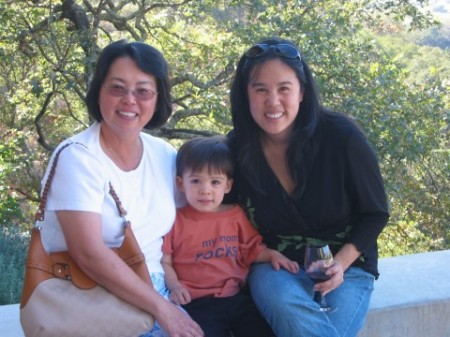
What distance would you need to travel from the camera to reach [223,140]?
292cm

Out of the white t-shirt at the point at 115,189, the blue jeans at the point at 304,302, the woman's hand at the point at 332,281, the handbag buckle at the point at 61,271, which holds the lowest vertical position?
the blue jeans at the point at 304,302

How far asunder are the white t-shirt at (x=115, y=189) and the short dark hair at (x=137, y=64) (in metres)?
0.10

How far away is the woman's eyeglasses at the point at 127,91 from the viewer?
252 centimetres

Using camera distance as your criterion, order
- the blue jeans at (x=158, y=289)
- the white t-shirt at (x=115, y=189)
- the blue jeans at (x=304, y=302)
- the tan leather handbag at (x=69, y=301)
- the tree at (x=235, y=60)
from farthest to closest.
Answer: the tree at (x=235, y=60), the blue jeans at (x=304, y=302), the blue jeans at (x=158, y=289), the white t-shirt at (x=115, y=189), the tan leather handbag at (x=69, y=301)

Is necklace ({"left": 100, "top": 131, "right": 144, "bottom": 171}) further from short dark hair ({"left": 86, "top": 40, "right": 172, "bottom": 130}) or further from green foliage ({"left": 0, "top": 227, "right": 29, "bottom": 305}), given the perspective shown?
green foliage ({"left": 0, "top": 227, "right": 29, "bottom": 305})

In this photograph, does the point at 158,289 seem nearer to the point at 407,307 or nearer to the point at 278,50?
the point at 278,50

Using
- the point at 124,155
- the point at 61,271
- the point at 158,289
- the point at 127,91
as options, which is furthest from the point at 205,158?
the point at 61,271

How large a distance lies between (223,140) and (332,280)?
74cm

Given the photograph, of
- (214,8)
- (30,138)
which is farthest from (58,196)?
(30,138)

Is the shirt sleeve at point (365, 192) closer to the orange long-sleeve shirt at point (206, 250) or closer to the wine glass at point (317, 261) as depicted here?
the wine glass at point (317, 261)

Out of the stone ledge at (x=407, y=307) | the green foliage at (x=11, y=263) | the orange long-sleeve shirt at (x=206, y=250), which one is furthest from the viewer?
the green foliage at (x=11, y=263)

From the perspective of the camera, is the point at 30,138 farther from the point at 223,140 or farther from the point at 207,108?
the point at 223,140

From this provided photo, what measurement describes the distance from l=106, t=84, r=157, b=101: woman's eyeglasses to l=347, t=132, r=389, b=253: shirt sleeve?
2.71 feet

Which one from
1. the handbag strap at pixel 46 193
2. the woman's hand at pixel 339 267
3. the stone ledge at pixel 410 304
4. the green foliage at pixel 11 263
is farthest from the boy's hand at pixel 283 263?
the green foliage at pixel 11 263
